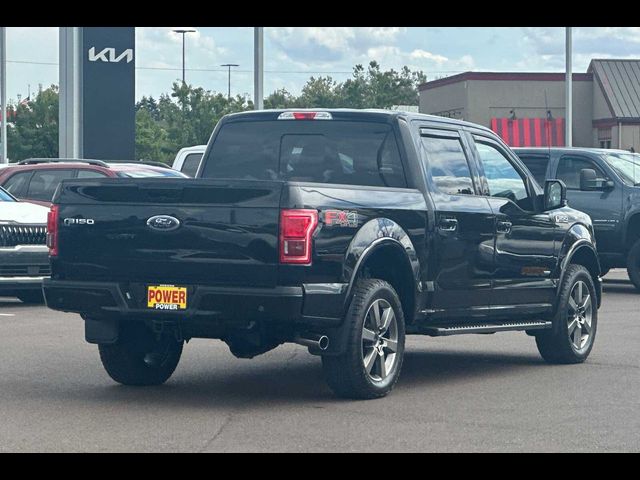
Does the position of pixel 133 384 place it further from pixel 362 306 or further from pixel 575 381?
pixel 575 381

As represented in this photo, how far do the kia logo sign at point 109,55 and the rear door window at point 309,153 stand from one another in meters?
22.1

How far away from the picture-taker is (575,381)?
427 inches

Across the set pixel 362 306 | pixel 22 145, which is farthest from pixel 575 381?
pixel 22 145

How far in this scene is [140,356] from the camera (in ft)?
34.0

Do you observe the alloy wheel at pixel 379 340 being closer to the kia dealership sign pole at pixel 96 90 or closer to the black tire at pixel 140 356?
the black tire at pixel 140 356

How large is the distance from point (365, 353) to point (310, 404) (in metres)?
0.51

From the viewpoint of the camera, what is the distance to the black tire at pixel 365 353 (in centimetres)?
932

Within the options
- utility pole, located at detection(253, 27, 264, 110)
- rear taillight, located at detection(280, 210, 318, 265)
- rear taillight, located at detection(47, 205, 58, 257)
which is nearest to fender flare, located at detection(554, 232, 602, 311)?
rear taillight, located at detection(280, 210, 318, 265)

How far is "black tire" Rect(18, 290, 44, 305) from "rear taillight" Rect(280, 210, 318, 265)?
29.1 feet

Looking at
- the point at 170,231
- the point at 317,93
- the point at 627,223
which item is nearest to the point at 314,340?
the point at 170,231

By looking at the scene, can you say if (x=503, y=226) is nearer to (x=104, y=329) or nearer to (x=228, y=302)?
(x=228, y=302)

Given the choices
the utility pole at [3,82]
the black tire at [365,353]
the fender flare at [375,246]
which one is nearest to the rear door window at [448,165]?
the fender flare at [375,246]

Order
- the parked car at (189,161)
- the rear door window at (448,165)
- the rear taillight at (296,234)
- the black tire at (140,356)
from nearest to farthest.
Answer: the rear taillight at (296,234), the black tire at (140,356), the rear door window at (448,165), the parked car at (189,161)
